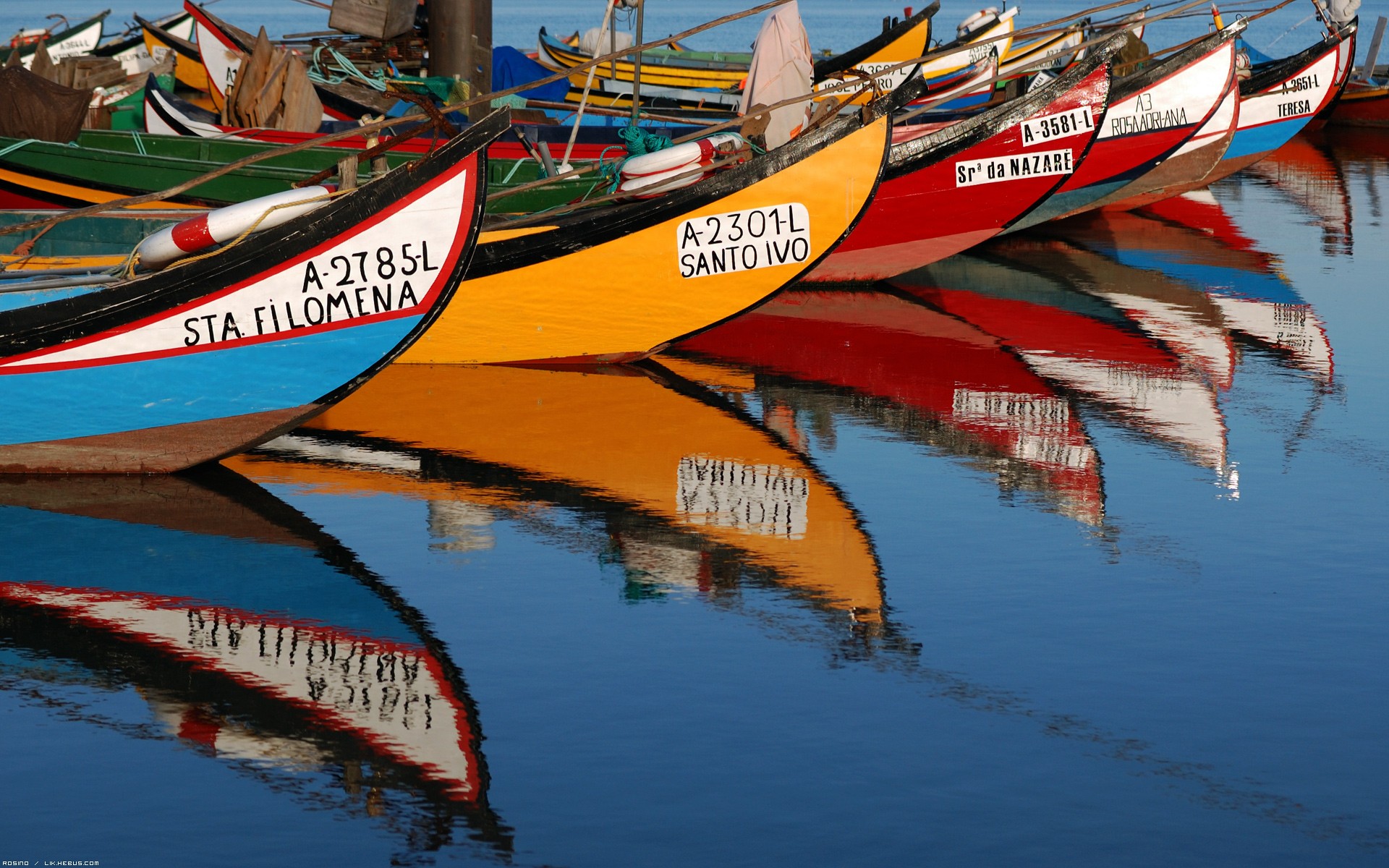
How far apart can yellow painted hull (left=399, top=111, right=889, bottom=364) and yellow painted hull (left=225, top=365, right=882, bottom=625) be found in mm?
204

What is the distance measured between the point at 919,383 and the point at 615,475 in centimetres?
275

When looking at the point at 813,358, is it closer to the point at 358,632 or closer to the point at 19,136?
the point at 358,632

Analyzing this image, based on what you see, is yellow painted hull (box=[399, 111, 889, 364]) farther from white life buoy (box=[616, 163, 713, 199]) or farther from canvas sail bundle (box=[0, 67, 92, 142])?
canvas sail bundle (box=[0, 67, 92, 142])

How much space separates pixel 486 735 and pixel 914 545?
257 centimetres

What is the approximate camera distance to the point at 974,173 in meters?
12.4

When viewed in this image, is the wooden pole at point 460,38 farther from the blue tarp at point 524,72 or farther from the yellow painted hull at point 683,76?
the yellow painted hull at point 683,76

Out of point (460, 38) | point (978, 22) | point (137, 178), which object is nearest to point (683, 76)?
point (978, 22)

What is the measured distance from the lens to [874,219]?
12352mm

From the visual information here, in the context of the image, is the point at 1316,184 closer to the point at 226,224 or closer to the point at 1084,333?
the point at 1084,333

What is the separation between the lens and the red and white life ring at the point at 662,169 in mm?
9867

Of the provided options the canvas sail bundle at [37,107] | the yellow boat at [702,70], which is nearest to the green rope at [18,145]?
the canvas sail bundle at [37,107]

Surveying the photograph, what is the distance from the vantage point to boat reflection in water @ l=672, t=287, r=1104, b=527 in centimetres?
802

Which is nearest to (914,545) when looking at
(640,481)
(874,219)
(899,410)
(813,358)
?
(640,481)

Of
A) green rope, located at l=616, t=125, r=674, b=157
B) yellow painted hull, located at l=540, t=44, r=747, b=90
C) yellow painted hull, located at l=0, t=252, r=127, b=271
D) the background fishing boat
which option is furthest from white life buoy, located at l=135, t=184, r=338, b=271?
yellow painted hull, located at l=540, t=44, r=747, b=90
